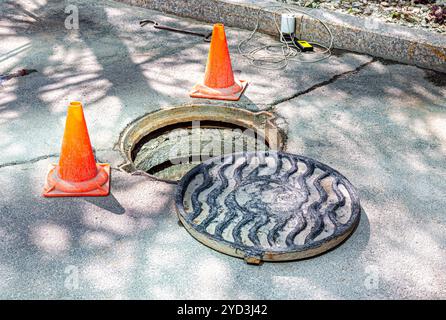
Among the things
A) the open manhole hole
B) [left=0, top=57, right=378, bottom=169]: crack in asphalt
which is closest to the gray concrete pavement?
[left=0, top=57, right=378, bottom=169]: crack in asphalt

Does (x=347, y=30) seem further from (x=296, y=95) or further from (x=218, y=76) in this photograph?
(x=218, y=76)

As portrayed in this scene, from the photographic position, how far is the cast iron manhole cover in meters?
2.80

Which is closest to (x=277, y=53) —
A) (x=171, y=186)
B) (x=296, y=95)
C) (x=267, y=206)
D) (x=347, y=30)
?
(x=347, y=30)

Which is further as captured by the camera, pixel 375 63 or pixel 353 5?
pixel 353 5

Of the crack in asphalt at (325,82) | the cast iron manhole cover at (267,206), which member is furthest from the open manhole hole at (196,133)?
the cast iron manhole cover at (267,206)

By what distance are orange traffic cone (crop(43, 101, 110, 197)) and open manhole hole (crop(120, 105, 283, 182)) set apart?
1.54ft

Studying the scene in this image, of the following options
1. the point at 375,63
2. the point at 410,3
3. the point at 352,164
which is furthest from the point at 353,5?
the point at 352,164

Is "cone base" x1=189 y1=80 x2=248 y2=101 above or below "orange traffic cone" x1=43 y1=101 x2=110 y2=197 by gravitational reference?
below

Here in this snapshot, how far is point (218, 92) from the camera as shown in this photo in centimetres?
445

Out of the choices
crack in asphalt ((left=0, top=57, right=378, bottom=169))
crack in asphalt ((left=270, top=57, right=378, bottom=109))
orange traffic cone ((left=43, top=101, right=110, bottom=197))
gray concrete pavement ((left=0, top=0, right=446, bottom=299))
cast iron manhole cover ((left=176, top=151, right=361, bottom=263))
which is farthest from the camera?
crack in asphalt ((left=270, top=57, right=378, bottom=109))

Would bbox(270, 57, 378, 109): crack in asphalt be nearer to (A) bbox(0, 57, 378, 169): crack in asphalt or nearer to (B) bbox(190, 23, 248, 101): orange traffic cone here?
(A) bbox(0, 57, 378, 169): crack in asphalt
